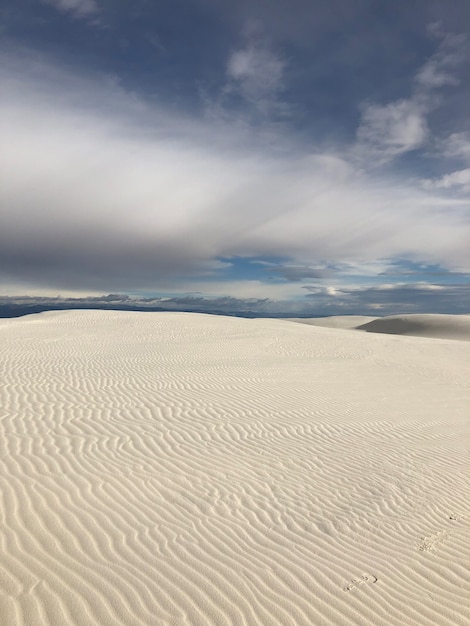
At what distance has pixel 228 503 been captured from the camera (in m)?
6.59

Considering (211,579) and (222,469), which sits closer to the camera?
(211,579)

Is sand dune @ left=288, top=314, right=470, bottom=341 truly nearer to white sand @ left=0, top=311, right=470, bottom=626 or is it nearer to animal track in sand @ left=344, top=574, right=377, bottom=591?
white sand @ left=0, top=311, right=470, bottom=626

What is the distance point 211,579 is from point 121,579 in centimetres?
98

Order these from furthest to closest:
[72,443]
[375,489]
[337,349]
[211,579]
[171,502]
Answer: [337,349] → [72,443] → [375,489] → [171,502] → [211,579]

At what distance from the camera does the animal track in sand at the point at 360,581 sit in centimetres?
→ 476

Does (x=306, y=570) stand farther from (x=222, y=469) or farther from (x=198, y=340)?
(x=198, y=340)

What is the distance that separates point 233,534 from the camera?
5.68 metres

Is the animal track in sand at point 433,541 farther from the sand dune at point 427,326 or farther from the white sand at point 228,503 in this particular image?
the sand dune at point 427,326

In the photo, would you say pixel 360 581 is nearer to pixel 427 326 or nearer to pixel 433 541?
pixel 433 541

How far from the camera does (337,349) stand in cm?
2728

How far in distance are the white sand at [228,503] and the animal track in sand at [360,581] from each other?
0.02 metres

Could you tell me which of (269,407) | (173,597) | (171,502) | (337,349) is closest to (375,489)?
(171,502)

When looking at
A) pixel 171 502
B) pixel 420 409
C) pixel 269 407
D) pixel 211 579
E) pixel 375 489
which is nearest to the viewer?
pixel 211 579

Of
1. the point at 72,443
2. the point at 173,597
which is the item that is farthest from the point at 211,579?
the point at 72,443
